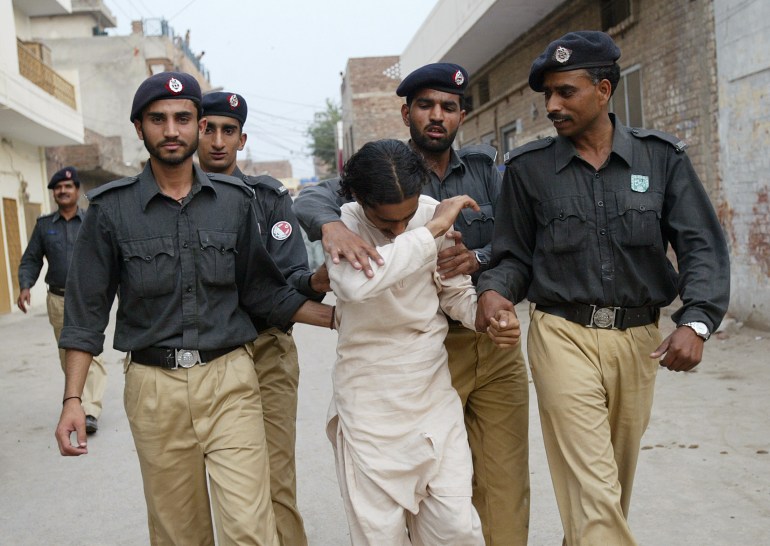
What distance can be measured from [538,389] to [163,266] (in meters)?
1.51

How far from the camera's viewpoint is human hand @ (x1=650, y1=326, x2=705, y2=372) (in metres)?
2.98

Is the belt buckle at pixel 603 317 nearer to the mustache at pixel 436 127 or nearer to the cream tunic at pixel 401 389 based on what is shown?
the cream tunic at pixel 401 389

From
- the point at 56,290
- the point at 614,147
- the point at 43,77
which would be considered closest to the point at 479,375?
the point at 614,147

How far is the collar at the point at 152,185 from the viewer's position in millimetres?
3221

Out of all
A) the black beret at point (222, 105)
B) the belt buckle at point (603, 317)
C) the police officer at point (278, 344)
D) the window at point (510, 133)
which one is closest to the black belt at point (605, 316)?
the belt buckle at point (603, 317)

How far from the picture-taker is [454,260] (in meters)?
3.27

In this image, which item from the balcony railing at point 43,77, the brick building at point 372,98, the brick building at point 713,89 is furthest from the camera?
the brick building at point 372,98

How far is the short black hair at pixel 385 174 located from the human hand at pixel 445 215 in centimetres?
12

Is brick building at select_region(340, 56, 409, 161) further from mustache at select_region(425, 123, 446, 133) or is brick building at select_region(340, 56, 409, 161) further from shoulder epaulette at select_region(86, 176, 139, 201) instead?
shoulder epaulette at select_region(86, 176, 139, 201)

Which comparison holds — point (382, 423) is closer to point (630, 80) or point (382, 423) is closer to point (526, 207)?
point (526, 207)

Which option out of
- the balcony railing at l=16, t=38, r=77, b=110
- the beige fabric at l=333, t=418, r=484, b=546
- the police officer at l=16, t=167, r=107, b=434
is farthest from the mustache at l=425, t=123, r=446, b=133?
the balcony railing at l=16, t=38, r=77, b=110

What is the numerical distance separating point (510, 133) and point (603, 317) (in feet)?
48.8

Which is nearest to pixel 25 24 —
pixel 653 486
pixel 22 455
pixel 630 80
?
pixel 630 80

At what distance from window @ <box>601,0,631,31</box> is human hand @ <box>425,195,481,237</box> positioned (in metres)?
9.55
